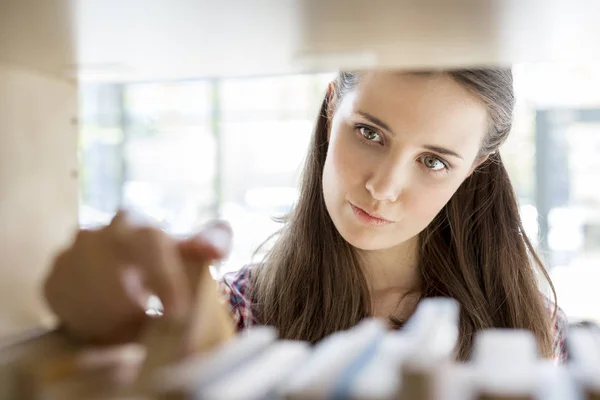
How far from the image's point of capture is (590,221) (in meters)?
4.82

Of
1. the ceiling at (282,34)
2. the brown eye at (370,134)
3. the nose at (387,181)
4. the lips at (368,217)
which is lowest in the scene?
the lips at (368,217)

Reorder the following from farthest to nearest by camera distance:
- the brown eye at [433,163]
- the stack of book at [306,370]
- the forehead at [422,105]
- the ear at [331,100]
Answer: the ear at [331,100] → the brown eye at [433,163] → the forehead at [422,105] → the stack of book at [306,370]

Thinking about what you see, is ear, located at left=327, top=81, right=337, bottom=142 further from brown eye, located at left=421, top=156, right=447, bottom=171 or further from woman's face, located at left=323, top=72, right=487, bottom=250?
brown eye, located at left=421, top=156, right=447, bottom=171

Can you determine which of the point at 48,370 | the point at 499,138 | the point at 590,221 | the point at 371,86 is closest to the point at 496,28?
the point at 48,370

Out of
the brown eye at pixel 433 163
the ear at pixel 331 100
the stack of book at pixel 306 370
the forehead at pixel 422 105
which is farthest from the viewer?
the ear at pixel 331 100

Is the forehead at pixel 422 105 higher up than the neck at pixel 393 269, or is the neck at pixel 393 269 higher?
the forehead at pixel 422 105

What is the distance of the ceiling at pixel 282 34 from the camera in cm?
38

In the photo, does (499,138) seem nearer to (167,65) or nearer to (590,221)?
(167,65)

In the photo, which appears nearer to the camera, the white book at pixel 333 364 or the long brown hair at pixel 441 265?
the white book at pixel 333 364

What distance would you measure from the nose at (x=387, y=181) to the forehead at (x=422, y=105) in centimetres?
5

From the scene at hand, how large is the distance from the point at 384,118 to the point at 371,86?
78 mm

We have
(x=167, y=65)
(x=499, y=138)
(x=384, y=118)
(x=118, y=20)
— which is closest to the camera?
(x=118, y=20)

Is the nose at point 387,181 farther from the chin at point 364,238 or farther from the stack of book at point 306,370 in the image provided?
the stack of book at point 306,370

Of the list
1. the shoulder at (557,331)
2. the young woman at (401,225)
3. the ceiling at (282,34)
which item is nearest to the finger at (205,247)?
the young woman at (401,225)
